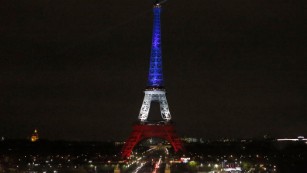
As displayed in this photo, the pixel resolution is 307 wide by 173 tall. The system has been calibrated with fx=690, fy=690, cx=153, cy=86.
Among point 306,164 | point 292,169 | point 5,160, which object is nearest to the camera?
point 292,169

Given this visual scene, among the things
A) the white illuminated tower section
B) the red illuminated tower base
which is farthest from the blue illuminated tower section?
the red illuminated tower base

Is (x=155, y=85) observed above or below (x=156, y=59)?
below

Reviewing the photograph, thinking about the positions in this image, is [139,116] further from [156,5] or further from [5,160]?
[5,160]

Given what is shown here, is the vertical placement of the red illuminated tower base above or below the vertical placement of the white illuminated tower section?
below

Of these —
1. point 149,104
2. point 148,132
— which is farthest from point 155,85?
point 148,132

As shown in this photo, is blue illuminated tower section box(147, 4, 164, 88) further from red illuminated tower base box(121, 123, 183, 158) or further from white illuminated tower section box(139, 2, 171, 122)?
red illuminated tower base box(121, 123, 183, 158)

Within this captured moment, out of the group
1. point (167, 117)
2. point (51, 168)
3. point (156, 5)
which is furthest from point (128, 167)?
point (156, 5)

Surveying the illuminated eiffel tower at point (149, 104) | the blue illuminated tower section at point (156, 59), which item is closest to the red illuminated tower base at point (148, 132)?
the illuminated eiffel tower at point (149, 104)

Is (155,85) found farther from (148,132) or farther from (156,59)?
(148,132)
